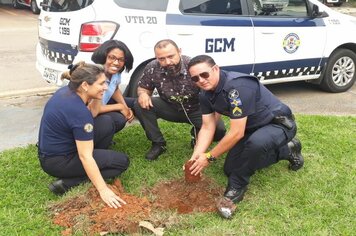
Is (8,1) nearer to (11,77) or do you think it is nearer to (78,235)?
(11,77)

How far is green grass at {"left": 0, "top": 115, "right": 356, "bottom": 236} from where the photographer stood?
2803 millimetres

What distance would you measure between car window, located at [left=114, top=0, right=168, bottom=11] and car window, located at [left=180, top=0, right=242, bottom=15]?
221 mm

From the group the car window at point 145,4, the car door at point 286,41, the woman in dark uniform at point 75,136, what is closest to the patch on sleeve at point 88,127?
the woman in dark uniform at point 75,136

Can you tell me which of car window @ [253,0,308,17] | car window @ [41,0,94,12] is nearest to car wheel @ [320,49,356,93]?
car window @ [253,0,308,17]

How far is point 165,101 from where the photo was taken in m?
3.88

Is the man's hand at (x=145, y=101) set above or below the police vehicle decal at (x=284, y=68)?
above

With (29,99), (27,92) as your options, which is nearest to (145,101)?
(29,99)

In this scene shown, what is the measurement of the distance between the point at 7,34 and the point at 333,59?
26.5 feet

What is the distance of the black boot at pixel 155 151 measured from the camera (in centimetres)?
380

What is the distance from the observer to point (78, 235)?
2691 mm

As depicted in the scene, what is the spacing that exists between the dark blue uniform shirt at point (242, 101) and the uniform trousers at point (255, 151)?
0.28ft

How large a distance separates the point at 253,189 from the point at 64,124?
4.74 ft

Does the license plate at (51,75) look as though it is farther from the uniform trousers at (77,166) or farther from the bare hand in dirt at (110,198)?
the bare hand in dirt at (110,198)

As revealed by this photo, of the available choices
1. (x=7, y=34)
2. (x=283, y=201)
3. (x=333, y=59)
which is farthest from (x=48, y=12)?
(x=7, y=34)
